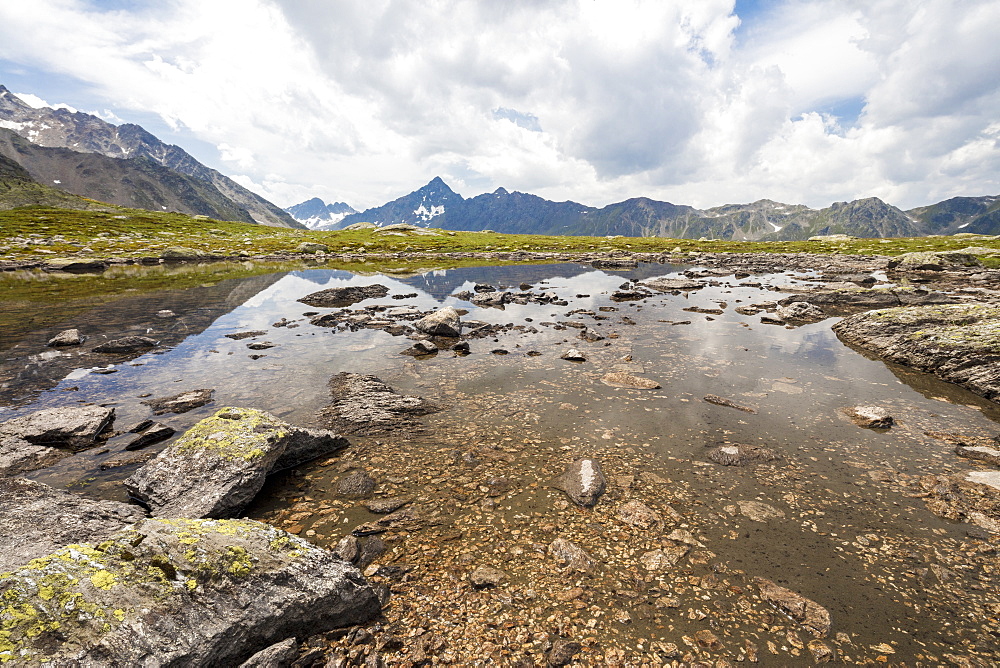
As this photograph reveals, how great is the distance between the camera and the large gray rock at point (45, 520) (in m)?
7.56

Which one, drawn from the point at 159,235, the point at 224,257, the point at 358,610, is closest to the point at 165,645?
the point at 358,610

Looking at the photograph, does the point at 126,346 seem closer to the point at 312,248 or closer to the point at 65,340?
the point at 65,340

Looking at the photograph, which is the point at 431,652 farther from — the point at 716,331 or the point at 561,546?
the point at 716,331

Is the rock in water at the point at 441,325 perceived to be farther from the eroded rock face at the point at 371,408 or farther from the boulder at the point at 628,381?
the boulder at the point at 628,381

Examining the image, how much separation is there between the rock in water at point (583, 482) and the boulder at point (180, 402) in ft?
55.6

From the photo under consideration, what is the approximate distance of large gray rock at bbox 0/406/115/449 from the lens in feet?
46.1

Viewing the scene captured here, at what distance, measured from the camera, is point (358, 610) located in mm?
7859

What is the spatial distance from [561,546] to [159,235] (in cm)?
18225

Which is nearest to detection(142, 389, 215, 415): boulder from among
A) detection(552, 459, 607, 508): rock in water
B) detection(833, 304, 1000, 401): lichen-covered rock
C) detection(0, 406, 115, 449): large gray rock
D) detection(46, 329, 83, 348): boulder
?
detection(0, 406, 115, 449): large gray rock

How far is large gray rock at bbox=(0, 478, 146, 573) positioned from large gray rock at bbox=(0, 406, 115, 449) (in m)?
6.64

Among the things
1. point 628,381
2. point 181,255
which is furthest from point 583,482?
point 181,255

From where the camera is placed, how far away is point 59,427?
→ 14.3m

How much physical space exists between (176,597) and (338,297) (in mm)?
43113

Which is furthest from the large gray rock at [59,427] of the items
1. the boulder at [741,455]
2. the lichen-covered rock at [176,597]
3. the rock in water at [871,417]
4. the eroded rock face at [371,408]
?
the rock in water at [871,417]
